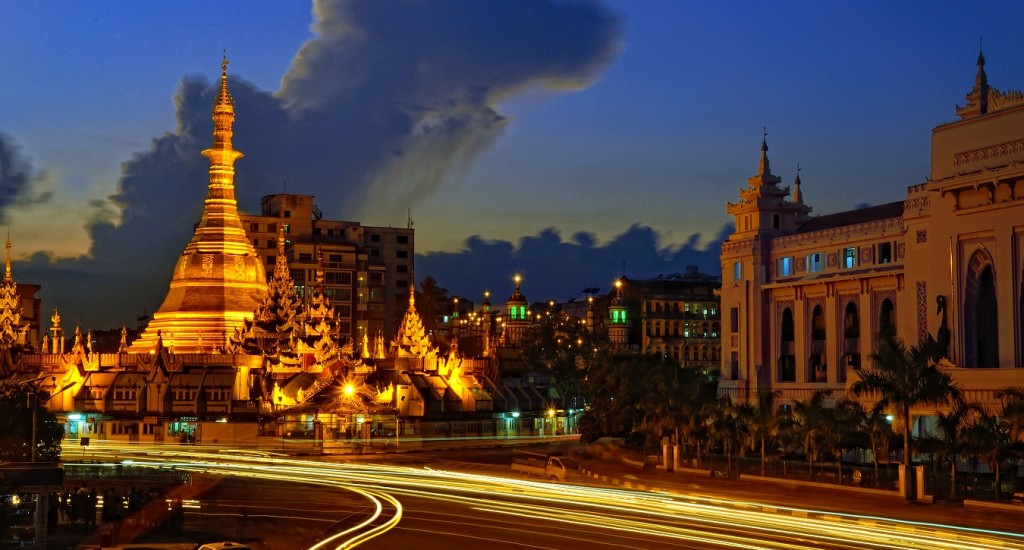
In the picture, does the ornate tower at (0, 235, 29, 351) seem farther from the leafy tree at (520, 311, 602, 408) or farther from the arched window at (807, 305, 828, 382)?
the arched window at (807, 305, 828, 382)

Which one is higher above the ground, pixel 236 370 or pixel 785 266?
pixel 785 266

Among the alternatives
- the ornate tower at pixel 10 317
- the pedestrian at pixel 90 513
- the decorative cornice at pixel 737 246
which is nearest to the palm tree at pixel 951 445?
the pedestrian at pixel 90 513

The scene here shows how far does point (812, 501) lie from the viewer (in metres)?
43.9

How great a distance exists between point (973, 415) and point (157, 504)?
31.1m

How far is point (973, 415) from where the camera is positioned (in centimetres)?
5253

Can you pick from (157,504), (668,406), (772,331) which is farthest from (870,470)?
(772,331)

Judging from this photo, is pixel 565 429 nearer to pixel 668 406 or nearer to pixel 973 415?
pixel 668 406

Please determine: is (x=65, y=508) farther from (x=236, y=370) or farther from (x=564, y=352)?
(x=564, y=352)

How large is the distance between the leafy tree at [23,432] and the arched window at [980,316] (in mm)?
36044

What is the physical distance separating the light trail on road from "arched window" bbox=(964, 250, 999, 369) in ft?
61.1

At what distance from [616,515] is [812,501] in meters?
7.94

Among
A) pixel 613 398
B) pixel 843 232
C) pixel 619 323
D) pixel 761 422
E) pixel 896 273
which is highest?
pixel 843 232

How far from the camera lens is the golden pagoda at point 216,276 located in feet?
307

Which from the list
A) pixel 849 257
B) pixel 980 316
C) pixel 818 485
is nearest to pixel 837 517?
pixel 818 485
